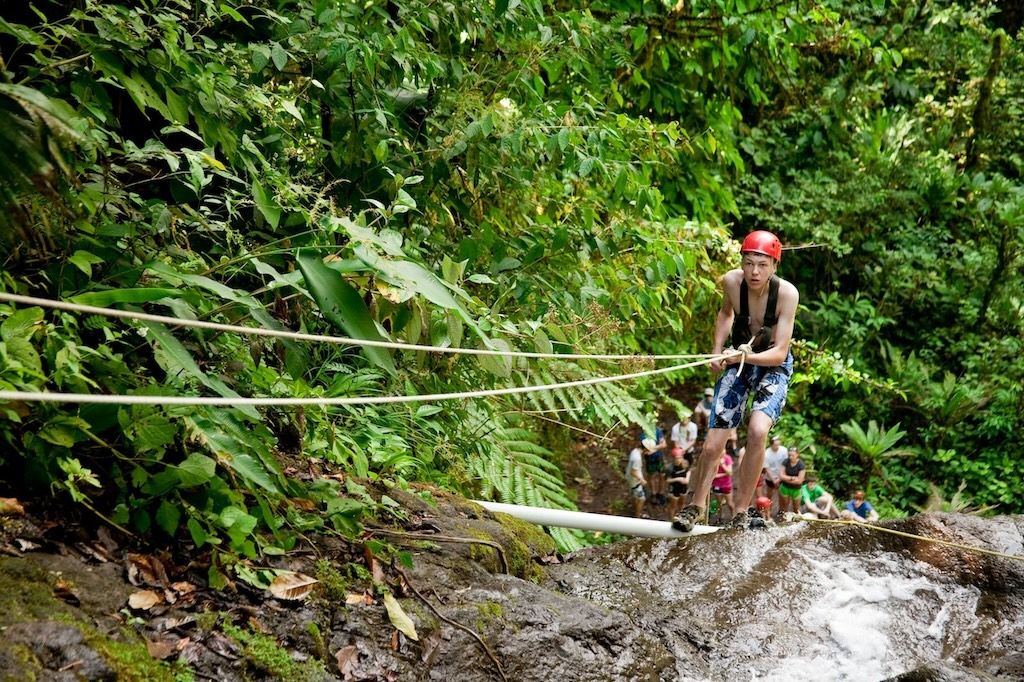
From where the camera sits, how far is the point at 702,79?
8.99 metres

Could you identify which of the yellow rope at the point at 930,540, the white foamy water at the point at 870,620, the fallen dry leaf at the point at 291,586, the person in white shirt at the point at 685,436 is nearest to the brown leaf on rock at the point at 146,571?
the fallen dry leaf at the point at 291,586

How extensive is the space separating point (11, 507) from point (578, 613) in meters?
2.12

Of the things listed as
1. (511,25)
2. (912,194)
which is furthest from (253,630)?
(912,194)

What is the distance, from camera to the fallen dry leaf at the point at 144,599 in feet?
8.48

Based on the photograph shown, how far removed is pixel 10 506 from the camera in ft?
8.64

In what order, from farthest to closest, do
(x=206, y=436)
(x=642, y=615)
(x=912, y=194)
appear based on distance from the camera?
1. (x=912, y=194)
2. (x=642, y=615)
3. (x=206, y=436)

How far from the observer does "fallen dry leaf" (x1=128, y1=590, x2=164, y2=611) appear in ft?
8.48

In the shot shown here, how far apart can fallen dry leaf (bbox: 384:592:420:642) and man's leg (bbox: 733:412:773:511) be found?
91.9 inches

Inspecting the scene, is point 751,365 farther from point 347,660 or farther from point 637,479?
point 637,479

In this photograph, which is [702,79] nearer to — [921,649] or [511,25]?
[511,25]

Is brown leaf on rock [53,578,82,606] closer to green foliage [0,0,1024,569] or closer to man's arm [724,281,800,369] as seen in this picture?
green foliage [0,0,1024,569]

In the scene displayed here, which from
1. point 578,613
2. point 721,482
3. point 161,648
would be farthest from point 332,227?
point 721,482

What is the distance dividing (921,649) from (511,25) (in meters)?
3.82

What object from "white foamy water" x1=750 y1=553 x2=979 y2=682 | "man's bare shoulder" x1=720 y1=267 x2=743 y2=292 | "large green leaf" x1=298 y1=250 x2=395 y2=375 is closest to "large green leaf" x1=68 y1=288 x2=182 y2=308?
"large green leaf" x1=298 y1=250 x2=395 y2=375
